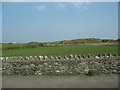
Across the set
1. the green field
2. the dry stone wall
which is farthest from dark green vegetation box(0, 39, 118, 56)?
the dry stone wall

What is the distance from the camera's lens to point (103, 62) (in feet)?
29.6

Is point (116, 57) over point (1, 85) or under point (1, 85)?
over

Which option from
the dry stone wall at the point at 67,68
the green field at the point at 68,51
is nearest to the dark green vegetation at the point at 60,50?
the green field at the point at 68,51

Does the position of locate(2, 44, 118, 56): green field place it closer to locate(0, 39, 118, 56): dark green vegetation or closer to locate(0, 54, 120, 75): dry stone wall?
locate(0, 39, 118, 56): dark green vegetation

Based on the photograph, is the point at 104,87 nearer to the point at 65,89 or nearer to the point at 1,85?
the point at 65,89

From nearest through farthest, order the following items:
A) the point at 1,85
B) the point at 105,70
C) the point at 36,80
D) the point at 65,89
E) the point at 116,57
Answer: the point at 65,89 → the point at 1,85 → the point at 36,80 → the point at 105,70 → the point at 116,57

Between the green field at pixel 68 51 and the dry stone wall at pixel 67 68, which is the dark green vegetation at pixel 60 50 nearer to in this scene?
the green field at pixel 68 51

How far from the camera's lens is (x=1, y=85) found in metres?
6.65

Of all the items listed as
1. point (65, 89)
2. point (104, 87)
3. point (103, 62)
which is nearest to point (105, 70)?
point (103, 62)

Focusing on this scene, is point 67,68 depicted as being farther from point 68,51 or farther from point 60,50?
point 60,50

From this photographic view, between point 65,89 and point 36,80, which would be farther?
point 36,80

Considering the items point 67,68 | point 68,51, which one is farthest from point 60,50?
point 67,68

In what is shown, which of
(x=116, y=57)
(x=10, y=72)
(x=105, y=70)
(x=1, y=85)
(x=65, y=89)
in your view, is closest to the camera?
(x=65, y=89)

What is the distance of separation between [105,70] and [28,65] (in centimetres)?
374
